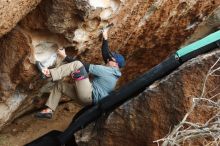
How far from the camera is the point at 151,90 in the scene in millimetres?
8062

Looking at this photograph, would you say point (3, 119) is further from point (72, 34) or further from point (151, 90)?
point (151, 90)

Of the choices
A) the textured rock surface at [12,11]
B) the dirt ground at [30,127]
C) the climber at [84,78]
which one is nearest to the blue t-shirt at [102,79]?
the climber at [84,78]

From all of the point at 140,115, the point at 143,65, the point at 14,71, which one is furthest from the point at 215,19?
the point at 14,71

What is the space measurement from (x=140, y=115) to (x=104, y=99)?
27.4 inches

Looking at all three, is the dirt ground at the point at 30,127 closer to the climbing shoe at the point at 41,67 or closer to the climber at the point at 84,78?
the climber at the point at 84,78

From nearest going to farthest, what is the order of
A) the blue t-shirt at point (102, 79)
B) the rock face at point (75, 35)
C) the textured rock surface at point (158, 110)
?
the textured rock surface at point (158, 110) → the rock face at point (75, 35) → the blue t-shirt at point (102, 79)

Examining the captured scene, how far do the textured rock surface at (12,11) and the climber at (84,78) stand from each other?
91 centimetres

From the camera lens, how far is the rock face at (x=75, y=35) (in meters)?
7.86

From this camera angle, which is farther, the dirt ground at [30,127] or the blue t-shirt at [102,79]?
the dirt ground at [30,127]

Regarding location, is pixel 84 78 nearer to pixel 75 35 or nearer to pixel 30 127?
pixel 75 35

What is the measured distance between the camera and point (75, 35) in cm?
837

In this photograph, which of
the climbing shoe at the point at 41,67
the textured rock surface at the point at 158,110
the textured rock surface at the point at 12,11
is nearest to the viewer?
the textured rock surface at the point at 12,11

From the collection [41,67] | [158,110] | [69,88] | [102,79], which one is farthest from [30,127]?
[158,110]

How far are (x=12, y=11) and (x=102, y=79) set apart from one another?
6.21 feet
